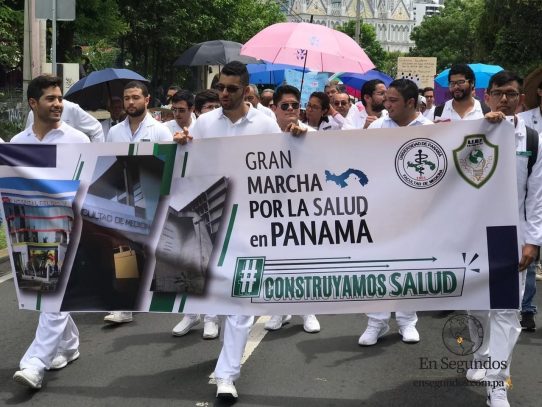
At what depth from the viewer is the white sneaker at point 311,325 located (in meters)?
6.63

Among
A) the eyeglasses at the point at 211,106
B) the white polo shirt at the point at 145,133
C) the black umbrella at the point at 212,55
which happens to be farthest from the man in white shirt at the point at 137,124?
the black umbrella at the point at 212,55

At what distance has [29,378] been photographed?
4.95 metres

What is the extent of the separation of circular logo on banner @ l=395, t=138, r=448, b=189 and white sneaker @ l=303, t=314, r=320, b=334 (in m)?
2.13

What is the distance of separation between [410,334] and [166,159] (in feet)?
8.16

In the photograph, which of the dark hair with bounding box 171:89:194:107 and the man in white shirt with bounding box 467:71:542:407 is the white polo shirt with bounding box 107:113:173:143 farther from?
the man in white shirt with bounding box 467:71:542:407

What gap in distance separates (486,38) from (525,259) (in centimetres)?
3063

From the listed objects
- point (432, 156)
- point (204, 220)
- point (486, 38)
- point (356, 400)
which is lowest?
point (356, 400)

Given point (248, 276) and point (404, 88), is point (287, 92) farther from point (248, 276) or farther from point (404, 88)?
point (248, 276)

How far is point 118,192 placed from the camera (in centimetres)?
522

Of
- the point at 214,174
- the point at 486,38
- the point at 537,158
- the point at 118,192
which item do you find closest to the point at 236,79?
the point at 214,174

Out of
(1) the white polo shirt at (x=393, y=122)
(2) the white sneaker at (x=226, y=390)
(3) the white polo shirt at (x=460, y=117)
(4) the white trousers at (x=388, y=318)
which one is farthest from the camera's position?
(3) the white polo shirt at (x=460, y=117)

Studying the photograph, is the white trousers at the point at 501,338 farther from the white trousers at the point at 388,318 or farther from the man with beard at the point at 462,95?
the man with beard at the point at 462,95

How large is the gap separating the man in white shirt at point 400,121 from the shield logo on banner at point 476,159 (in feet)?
2.54

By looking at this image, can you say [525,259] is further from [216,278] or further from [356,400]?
[216,278]
